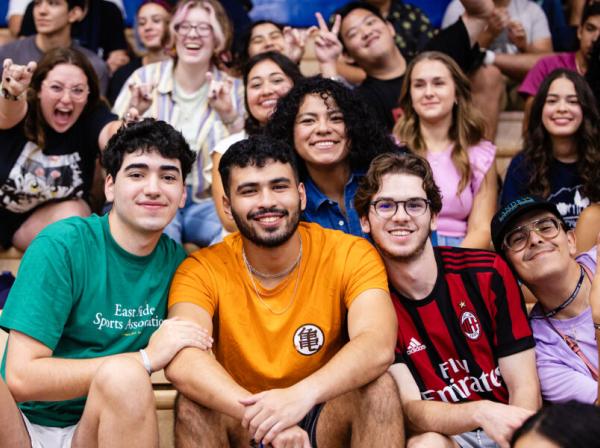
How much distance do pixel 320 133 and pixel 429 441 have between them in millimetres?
1187

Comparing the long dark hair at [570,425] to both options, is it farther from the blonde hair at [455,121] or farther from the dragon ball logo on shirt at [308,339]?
the blonde hair at [455,121]

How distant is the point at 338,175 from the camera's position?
3141 mm

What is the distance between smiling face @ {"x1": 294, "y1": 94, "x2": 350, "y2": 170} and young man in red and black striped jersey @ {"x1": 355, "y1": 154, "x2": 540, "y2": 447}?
1.66 ft

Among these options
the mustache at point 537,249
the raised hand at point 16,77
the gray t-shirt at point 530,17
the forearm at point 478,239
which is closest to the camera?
the mustache at point 537,249

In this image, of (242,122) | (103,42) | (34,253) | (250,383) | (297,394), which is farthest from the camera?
(103,42)

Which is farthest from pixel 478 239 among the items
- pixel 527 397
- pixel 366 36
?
pixel 366 36

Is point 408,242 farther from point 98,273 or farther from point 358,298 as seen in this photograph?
point 98,273

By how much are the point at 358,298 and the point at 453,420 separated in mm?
405

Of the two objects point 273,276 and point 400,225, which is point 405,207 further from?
point 273,276

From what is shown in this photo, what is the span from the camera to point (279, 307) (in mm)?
2504

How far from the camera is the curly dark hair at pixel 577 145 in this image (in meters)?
3.39

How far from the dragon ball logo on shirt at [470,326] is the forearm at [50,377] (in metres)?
0.89

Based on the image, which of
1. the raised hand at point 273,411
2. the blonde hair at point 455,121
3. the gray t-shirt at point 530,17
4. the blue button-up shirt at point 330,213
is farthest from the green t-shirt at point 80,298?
the gray t-shirt at point 530,17

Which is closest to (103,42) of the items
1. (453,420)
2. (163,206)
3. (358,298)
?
(163,206)
